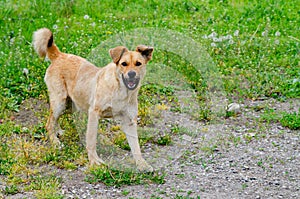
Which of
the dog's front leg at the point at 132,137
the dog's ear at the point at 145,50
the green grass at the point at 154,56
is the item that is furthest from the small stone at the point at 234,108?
the dog's ear at the point at 145,50

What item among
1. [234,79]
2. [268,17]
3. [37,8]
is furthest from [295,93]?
[37,8]

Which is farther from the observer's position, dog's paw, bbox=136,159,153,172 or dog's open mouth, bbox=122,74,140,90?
dog's paw, bbox=136,159,153,172

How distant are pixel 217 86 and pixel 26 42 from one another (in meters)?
3.16

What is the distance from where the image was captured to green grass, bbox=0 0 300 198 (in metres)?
7.17

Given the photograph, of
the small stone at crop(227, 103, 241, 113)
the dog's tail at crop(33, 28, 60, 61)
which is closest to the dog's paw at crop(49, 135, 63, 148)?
the dog's tail at crop(33, 28, 60, 61)

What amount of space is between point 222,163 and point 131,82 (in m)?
1.45

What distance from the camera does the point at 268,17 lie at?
448 inches

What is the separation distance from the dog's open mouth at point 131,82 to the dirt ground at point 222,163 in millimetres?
993

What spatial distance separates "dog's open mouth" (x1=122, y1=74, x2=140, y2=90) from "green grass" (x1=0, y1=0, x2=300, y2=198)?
3.01 feet

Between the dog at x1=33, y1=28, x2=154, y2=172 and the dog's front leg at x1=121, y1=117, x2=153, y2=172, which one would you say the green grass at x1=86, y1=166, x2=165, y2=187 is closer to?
the dog at x1=33, y1=28, x2=154, y2=172

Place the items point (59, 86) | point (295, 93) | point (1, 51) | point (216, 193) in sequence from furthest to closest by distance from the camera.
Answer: point (1, 51) → point (295, 93) → point (59, 86) → point (216, 193)

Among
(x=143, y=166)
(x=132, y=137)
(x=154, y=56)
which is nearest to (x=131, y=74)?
(x=132, y=137)

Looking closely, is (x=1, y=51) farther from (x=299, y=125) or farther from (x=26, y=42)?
(x=299, y=125)

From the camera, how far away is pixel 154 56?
9781 millimetres
